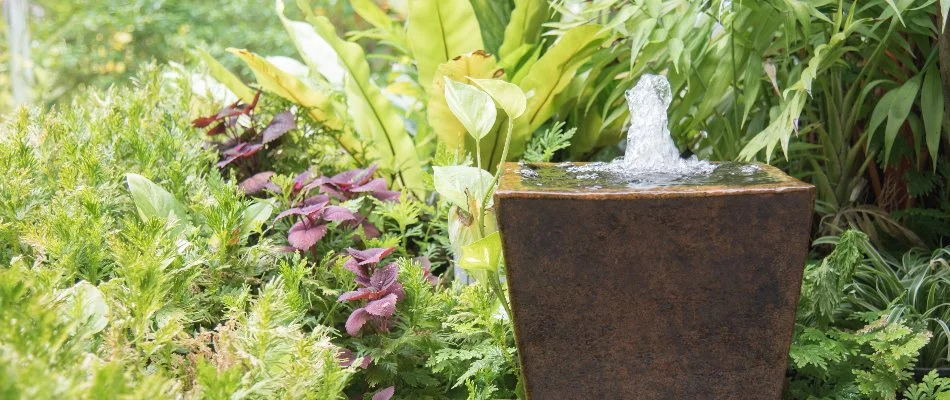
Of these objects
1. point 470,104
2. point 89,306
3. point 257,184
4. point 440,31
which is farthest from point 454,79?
point 89,306

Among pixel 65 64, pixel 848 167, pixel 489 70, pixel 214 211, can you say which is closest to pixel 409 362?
pixel 214 211

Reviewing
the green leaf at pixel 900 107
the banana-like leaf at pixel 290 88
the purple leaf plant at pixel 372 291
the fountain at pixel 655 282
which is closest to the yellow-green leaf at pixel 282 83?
the banana-like leaf at pixel 290 88

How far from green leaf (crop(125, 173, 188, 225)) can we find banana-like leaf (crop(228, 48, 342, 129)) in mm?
517

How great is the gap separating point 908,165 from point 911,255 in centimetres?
20

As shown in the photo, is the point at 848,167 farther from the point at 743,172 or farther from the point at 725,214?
the point at 725,214

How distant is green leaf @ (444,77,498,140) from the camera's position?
996 mm

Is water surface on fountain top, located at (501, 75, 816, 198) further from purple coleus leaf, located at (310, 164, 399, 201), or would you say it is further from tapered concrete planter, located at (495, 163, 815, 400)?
purple coleus leaf, located at (310, 164, 399, 201)

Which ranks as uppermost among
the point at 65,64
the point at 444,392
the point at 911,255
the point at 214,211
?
the point at 214,211

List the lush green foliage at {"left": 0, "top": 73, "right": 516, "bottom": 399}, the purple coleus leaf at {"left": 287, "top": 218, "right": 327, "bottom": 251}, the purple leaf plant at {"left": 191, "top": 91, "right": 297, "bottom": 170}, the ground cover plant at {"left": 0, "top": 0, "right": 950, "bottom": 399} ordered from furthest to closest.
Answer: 1. the purple leaf plant at {"left": 191, "top": 91, "right": 297, "bottom": 170}
2. the purple coleus leaf at {"left": 287, "top": 218, "right": 327, "bottom": 251}
3. the ground cover plant at {"left": 0, "top": 0, "right": 950, "bottom": 399}
4. the lush green foliage at {"left": 0, "top": 73, "right": 516, "bottom": 399}

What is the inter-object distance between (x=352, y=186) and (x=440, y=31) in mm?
471

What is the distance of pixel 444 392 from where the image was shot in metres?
1.13

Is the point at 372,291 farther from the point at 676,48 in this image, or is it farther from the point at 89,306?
the point at 676,48

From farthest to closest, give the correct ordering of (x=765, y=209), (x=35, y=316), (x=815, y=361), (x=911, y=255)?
1. (x=911, y=255)
2. (x=815, y=361)
3. (x=765, y=209)
4. (x=35, y=316)

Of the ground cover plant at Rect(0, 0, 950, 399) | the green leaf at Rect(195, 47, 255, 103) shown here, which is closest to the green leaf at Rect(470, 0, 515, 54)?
the ground cover plant at Rect(0, 0, 950, 399)
